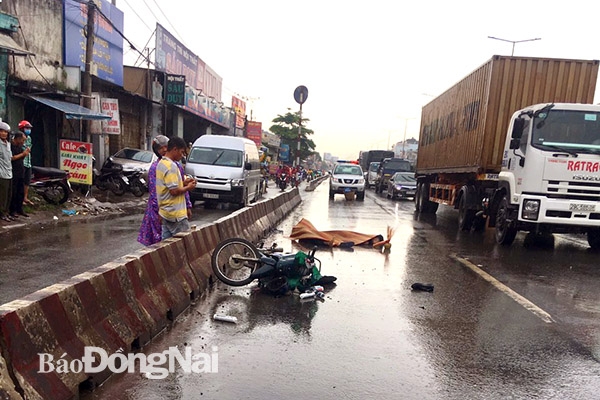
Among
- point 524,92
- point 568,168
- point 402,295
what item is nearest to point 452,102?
point 524,92

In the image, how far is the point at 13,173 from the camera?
9.29 meters

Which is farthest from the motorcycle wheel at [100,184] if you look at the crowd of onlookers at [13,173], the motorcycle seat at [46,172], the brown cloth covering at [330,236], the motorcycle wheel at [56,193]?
the brown cloth covering at [330,236]

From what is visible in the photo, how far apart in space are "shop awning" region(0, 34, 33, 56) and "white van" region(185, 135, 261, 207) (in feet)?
17.3

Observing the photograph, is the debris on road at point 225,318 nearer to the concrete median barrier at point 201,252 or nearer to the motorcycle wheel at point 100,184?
the concrete median barrier at point 201,252

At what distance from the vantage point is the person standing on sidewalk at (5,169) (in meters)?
8.48

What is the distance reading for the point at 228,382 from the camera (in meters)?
3.23

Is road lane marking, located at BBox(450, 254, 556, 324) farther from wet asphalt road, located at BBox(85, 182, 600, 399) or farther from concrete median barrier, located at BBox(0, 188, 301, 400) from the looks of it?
concrete median barrier, located at BBox(0, 188, 301, 400)

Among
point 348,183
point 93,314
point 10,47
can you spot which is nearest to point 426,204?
point 348,183

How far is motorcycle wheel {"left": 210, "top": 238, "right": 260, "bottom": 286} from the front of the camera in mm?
5660

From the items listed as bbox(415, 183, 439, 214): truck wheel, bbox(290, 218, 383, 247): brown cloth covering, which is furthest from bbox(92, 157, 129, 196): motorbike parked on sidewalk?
bbox(415, 183, 439, 214): truck wheel

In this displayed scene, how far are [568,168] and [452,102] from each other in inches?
263

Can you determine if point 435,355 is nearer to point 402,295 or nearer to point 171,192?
point 402,295

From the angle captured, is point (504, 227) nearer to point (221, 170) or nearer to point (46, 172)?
point (221, 170)

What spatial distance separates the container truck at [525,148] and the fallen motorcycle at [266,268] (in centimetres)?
500
